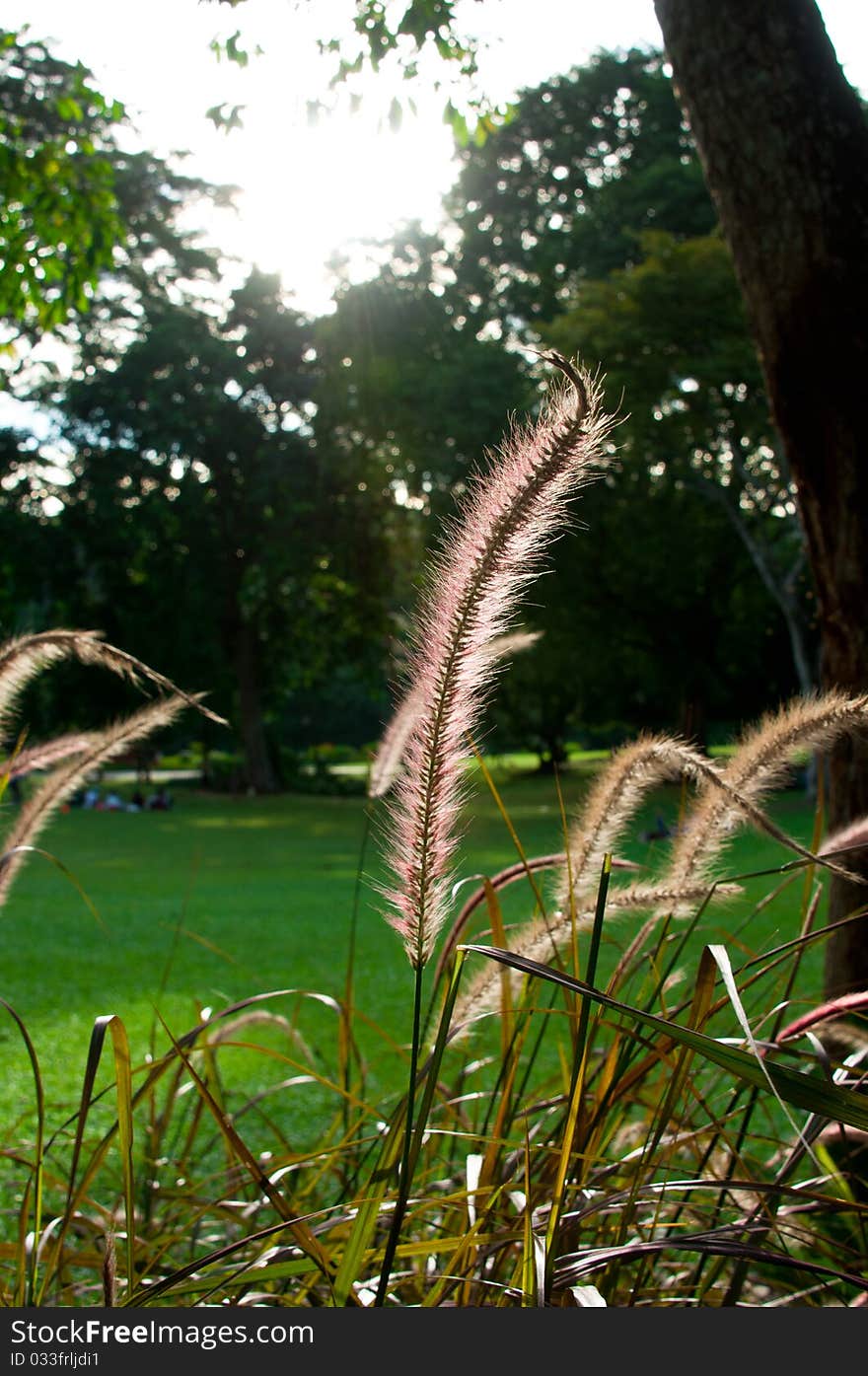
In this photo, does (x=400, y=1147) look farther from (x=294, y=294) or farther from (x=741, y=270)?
(x=294, y=294)

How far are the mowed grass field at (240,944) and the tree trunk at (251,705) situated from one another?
8.80 m

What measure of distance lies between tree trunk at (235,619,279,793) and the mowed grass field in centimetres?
880

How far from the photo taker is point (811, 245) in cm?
222

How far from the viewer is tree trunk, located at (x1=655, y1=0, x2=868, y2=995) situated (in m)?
2.21

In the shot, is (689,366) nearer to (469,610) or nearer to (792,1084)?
(469,610)

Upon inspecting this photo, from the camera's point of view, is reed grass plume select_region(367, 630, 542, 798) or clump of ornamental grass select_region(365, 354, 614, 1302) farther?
reed grass plume select_region(367, 630, 542, 798)

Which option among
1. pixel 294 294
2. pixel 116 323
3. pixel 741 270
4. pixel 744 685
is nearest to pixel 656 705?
pixel 744 685

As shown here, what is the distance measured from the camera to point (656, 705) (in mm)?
28891

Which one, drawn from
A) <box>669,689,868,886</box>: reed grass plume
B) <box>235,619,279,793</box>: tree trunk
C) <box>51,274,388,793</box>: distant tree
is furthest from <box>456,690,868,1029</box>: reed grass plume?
<box>235,619,279,793</box>: tree trunk

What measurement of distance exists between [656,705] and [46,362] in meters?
16.3

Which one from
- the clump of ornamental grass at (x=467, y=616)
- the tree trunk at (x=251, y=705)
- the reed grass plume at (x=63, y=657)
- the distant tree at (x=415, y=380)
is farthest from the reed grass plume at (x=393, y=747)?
the tree trunk at (x=251, y=705)

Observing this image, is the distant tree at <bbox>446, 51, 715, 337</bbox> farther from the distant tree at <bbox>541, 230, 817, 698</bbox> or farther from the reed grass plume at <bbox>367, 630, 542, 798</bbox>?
the reed grass plume at <bbox>367, 630, 542, 798</bbox>

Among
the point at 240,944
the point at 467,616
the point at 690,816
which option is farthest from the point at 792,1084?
the point at 240,944

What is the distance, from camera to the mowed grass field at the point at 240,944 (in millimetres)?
3275
